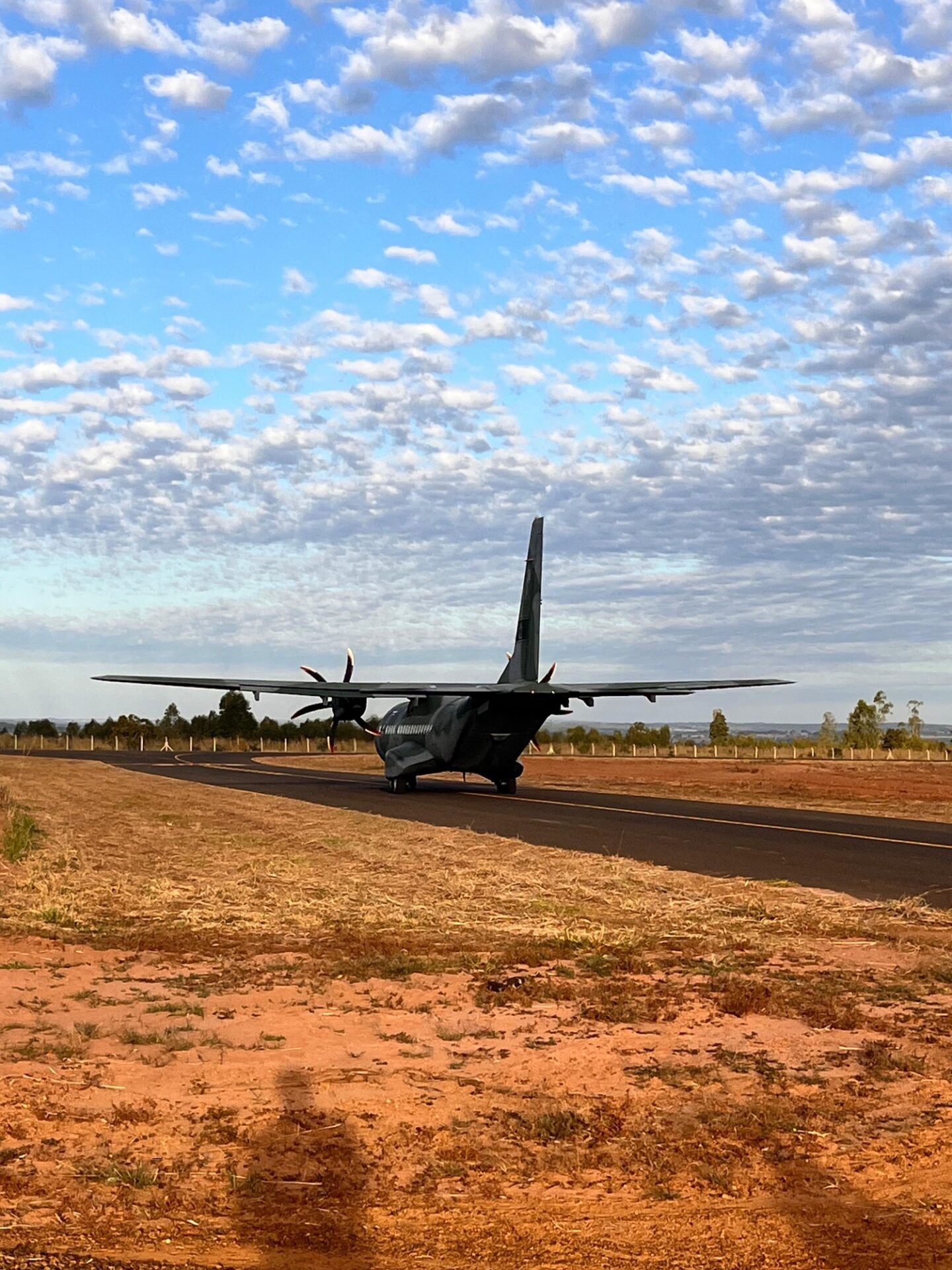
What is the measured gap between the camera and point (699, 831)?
1021 inches

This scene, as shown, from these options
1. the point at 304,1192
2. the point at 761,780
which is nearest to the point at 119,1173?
the point at 304,1192

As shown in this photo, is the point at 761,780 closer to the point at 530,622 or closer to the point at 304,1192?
the point at 530,622

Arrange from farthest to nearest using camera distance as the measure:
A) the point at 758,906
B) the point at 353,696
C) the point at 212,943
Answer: the point at 353,696 → the point at 758,906 → the point at 212,943

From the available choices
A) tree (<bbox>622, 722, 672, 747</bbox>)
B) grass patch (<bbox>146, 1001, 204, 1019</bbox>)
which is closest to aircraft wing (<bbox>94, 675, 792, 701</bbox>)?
grass patch (<bbox>146, 1001, 204, 1019</bbox>)

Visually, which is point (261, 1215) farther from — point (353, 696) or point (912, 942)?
point (353, 696)

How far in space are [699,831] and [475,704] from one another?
11.6m

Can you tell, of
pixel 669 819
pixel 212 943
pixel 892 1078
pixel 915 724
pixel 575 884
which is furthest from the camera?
pixel 915 724

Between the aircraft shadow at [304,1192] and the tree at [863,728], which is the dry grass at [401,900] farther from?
the tree at [863,728]

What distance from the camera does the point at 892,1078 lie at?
7535 millimetres

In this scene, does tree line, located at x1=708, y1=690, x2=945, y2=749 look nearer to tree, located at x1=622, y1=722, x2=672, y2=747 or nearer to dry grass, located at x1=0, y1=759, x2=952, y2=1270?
tree, located at x1=622, y1=722, x2=672, y2=747

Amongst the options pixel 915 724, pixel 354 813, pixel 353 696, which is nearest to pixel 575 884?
pixel 354 813

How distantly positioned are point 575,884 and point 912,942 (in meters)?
5.27

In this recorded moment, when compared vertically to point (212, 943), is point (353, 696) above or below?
above

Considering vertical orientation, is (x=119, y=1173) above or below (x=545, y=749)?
above
